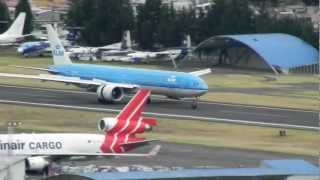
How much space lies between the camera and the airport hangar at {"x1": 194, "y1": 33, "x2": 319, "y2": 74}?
139500mm

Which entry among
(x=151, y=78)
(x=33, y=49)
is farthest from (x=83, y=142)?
(x=33, y=49)

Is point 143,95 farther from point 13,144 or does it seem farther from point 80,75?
point 80,75

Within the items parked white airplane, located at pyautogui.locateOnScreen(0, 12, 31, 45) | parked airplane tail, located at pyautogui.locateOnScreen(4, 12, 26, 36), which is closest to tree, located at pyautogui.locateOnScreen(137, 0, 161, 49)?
parked airplane tail, located at pyautogui.locateOnScreen(4, 12, 26, 36)

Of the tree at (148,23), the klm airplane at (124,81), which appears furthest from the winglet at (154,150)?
the tree at (148,23)

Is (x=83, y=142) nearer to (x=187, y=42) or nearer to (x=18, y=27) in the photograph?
(x=18, y=27)

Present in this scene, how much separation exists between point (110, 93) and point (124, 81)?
3.40 metres

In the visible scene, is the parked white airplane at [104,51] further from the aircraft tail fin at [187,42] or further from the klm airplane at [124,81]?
the klm airplane at [124,81]

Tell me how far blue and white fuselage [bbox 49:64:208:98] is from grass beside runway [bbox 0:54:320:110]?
6.50 metres

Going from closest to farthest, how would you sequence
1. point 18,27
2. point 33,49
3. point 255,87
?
point 255,87, point 33,49, point 18,27

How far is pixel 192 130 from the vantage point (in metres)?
69.2

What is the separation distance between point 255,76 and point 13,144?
3280 inches

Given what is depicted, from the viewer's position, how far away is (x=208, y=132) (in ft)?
224

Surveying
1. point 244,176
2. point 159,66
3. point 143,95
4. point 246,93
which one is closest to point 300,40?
point 159,66

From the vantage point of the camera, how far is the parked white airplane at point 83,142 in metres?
46.6
